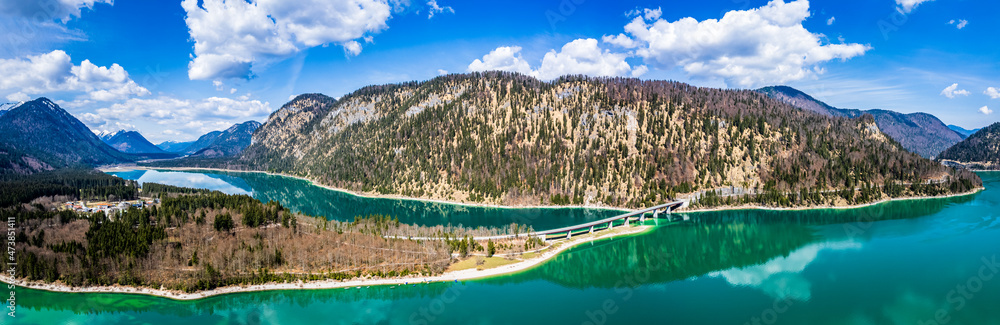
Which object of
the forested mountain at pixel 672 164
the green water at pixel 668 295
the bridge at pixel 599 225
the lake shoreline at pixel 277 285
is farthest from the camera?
the forested mountain at pixel 672 164

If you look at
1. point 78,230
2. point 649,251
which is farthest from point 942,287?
point 78,230

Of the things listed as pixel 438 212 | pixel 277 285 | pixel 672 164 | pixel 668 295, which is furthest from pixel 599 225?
pixel 277 285

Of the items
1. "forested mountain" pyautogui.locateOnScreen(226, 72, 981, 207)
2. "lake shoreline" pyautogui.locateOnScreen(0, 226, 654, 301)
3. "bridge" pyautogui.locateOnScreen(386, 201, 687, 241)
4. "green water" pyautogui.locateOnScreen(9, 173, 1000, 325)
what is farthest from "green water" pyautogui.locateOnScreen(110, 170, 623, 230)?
"lake shoreline" pyautogui.locateOnScreen(0, 226, 654, 301)

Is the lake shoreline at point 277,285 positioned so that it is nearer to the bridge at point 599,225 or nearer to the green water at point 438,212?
the bridge at point 599,225

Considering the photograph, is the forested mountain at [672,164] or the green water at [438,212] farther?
the forested mountain at [672,164]

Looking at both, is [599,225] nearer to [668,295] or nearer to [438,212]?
[438,212]

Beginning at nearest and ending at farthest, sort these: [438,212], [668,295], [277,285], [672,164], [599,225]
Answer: [668,295]
[277,285]
[599,225]
[438,212]
[672,164]

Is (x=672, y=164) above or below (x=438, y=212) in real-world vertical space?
above

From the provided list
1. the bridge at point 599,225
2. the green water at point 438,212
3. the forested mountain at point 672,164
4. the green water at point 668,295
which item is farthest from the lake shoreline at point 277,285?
the forested mountain at point 672,164

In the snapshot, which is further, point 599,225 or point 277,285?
point 599,225

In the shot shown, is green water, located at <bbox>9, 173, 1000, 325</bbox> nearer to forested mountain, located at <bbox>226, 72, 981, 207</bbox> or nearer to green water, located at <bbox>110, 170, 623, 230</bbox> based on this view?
green water, located at <bbox>110, 170, 623, 230</bbox>
